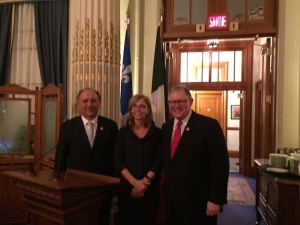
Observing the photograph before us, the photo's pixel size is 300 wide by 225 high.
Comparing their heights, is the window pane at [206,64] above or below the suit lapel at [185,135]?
above

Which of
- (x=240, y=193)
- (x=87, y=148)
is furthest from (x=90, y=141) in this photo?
(x=240, y=193)

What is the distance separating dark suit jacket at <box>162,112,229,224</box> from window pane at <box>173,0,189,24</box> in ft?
7.59

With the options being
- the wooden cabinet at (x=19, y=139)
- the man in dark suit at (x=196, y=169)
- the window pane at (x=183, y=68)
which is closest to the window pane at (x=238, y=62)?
the window pane at (x=183, y=68)

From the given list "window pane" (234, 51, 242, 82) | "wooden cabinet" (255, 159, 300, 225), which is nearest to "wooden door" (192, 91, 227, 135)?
→ "window pane" (234, 51, 242, 82)

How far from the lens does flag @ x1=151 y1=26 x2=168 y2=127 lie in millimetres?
3141

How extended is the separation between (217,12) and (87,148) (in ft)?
8.52

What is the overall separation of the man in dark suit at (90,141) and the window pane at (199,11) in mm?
2191

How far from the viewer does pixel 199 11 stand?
372 cm

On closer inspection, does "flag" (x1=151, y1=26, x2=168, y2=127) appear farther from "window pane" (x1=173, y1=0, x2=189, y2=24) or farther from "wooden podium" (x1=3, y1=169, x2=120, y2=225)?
"wooden podium" (x1=3, y1=169, x2=120, y2=225)

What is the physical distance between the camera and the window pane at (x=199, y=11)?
3701 millimetres

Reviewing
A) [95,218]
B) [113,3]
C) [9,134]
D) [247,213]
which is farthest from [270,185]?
[9,134]

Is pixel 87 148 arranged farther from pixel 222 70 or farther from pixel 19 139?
pixel 222 70

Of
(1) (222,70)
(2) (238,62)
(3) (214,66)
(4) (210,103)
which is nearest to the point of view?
(3) (214,66)

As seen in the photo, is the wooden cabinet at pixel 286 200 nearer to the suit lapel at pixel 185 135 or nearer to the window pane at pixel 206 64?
the suit lapel at pixel 185 135
